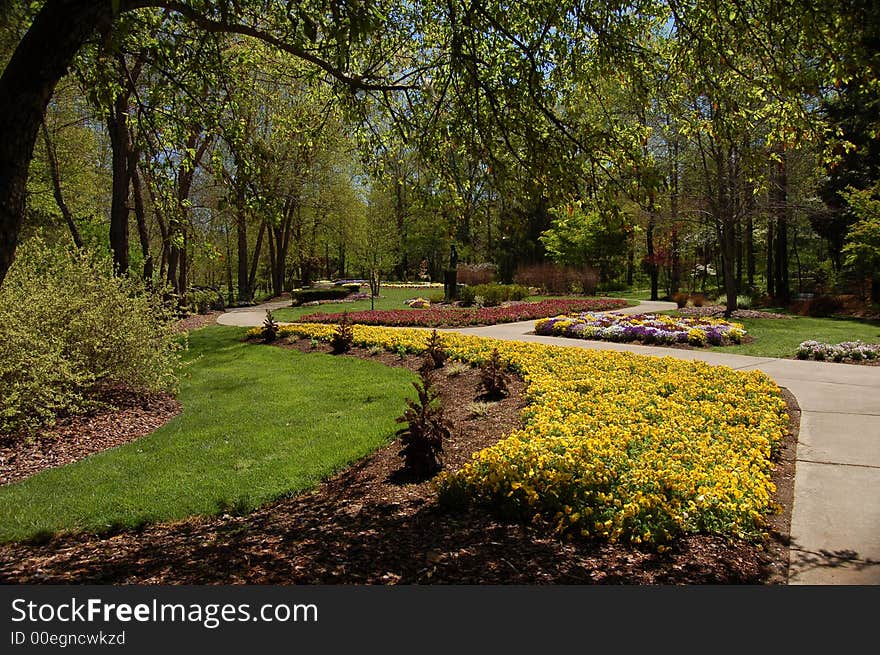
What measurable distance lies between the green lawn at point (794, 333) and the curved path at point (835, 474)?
169 cm

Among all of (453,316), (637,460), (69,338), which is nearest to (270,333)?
(453,316)

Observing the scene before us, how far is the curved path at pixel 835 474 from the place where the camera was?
2.86 metres

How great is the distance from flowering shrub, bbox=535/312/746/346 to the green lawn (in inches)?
16.0

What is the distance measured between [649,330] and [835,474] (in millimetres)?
7615

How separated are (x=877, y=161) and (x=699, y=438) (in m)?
19.9

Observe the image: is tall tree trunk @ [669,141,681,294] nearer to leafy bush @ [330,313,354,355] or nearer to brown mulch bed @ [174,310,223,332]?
leafy bush @ [330,313,354,355]

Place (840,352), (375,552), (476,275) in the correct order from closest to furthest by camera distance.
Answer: (375,552), (840,352), (476,275)

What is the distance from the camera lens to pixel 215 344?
1345 cm

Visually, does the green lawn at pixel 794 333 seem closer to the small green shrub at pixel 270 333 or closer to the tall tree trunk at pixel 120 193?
the small green shrub at pixel 270 333

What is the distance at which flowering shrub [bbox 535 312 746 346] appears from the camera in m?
11.0

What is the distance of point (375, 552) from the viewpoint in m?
3.10

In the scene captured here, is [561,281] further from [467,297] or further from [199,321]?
[199,321]

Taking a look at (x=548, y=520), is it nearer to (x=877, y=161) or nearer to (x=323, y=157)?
(x=877, y=161)

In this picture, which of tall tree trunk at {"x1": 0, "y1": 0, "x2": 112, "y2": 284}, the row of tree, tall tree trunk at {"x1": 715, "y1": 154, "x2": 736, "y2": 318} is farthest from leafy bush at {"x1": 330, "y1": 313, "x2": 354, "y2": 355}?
tall tree trunk at {"x1": 715, "y1": 154, "x2": 736, "y2": 318}
